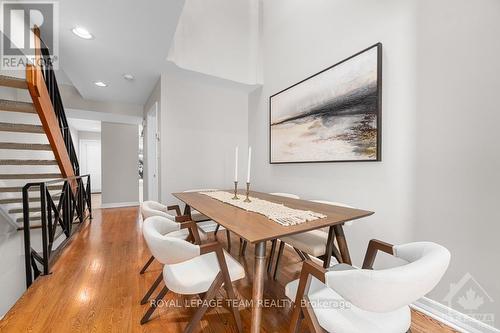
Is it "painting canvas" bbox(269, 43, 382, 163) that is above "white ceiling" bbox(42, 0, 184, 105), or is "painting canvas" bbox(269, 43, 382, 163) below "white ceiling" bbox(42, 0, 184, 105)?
below

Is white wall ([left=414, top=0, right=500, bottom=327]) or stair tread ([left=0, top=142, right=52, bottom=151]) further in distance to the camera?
stair tread ([left=0, top=142, right=52, bottom=151])

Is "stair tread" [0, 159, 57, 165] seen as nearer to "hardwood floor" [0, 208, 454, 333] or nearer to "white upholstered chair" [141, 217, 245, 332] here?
"hardwood floor" [0, 208, 454, 333]

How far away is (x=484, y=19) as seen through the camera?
1.21 meters

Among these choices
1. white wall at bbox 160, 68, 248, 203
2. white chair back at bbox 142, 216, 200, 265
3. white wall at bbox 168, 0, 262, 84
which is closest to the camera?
white chair back at bbox 142, 216, 200, 265

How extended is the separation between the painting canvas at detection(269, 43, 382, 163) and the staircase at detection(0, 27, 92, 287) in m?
2.59

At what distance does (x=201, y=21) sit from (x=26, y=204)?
285 centimetres

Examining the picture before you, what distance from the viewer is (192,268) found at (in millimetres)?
1250

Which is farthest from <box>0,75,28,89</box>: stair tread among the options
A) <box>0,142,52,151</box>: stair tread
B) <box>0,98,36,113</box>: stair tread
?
<box>0,142,52,151</box>: stair tread

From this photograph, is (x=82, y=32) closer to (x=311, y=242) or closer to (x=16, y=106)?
(x=16, y=106)

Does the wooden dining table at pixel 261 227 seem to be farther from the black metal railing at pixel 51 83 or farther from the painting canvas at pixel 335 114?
the black metal railing at pixel 51 83

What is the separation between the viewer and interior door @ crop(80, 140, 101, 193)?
24.6ft

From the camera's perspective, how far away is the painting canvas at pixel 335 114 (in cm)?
173

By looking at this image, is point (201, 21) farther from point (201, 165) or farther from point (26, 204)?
point (26, 204)

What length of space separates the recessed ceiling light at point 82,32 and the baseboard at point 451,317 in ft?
12.5
